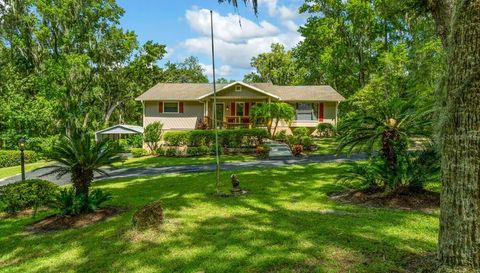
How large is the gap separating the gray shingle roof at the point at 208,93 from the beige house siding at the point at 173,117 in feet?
2.28

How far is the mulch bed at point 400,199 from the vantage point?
23.1ft

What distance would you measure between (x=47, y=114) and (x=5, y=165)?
4.72 m

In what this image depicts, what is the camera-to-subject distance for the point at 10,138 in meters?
26.3

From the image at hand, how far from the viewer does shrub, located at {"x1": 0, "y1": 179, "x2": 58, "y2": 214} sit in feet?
30.2

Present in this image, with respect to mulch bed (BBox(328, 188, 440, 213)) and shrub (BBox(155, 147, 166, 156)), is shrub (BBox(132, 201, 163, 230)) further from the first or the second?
shrub (BBox(155, 147, 166, 156))

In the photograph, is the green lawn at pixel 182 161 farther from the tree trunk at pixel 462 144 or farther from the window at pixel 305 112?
the tree trunk at pixel 462 144

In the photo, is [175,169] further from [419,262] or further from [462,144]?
[462,144]

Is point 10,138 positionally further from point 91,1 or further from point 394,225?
point 394,225

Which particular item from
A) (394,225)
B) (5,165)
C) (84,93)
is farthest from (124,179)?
(84,93)

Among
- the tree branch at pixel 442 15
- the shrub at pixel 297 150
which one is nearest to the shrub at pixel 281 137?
the shrub at pixel 297 150

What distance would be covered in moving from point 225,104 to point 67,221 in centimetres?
2365

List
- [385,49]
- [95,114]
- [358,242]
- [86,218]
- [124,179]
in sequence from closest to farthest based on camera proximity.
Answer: [358,242], [86,218], [124,179], [385,49], [95,114]

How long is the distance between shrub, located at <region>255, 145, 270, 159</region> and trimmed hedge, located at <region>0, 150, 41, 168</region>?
15.4 meters

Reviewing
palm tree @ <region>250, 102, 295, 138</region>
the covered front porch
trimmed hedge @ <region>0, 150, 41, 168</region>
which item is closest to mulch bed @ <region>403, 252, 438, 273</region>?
palm tree @ <region>250, 102, 295, 138</region>
